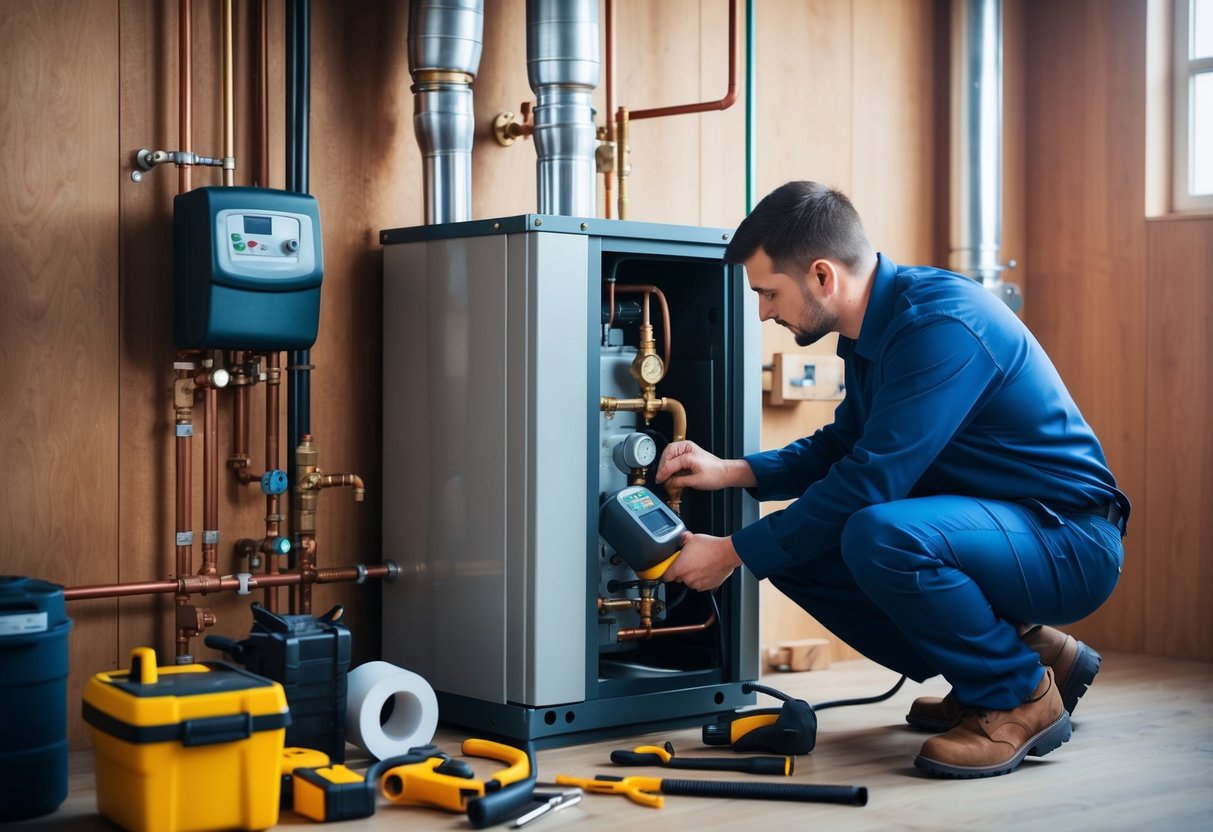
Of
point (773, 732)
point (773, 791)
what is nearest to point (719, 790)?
point (773, 791)

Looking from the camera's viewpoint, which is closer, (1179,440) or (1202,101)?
(1179,440)

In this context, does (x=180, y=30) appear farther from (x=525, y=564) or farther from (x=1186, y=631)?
(x=1186, y=631)

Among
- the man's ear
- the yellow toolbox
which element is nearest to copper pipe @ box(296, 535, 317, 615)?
the yellow toolbox

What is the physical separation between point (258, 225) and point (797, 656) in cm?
177

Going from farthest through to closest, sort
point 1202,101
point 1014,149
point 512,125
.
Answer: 1. point 1014,149
2. point 1202,101
3. point 512,125

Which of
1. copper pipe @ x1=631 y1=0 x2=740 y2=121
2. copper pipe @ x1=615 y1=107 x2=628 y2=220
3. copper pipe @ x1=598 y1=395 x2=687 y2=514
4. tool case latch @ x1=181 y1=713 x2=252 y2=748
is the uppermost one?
copper pipe @ x1=631 y1=0 x2=740 y2=121

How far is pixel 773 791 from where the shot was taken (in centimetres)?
224

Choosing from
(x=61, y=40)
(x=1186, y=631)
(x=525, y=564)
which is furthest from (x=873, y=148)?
(x=61, y=40)

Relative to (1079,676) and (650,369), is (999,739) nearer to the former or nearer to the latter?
(1079,676)

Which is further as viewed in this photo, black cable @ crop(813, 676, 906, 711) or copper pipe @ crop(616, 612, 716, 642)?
black cable @ crop(813, 676, 906, 711)

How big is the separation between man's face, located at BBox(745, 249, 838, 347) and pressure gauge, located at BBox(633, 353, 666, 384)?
0.88 ft

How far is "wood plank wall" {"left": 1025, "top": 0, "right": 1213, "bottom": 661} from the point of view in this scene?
12.5ft

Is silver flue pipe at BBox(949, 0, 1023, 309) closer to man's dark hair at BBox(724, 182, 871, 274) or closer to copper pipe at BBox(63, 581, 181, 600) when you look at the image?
man's dark hair at BBox(724, 182, 871, 274)

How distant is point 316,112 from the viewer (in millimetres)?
2900
